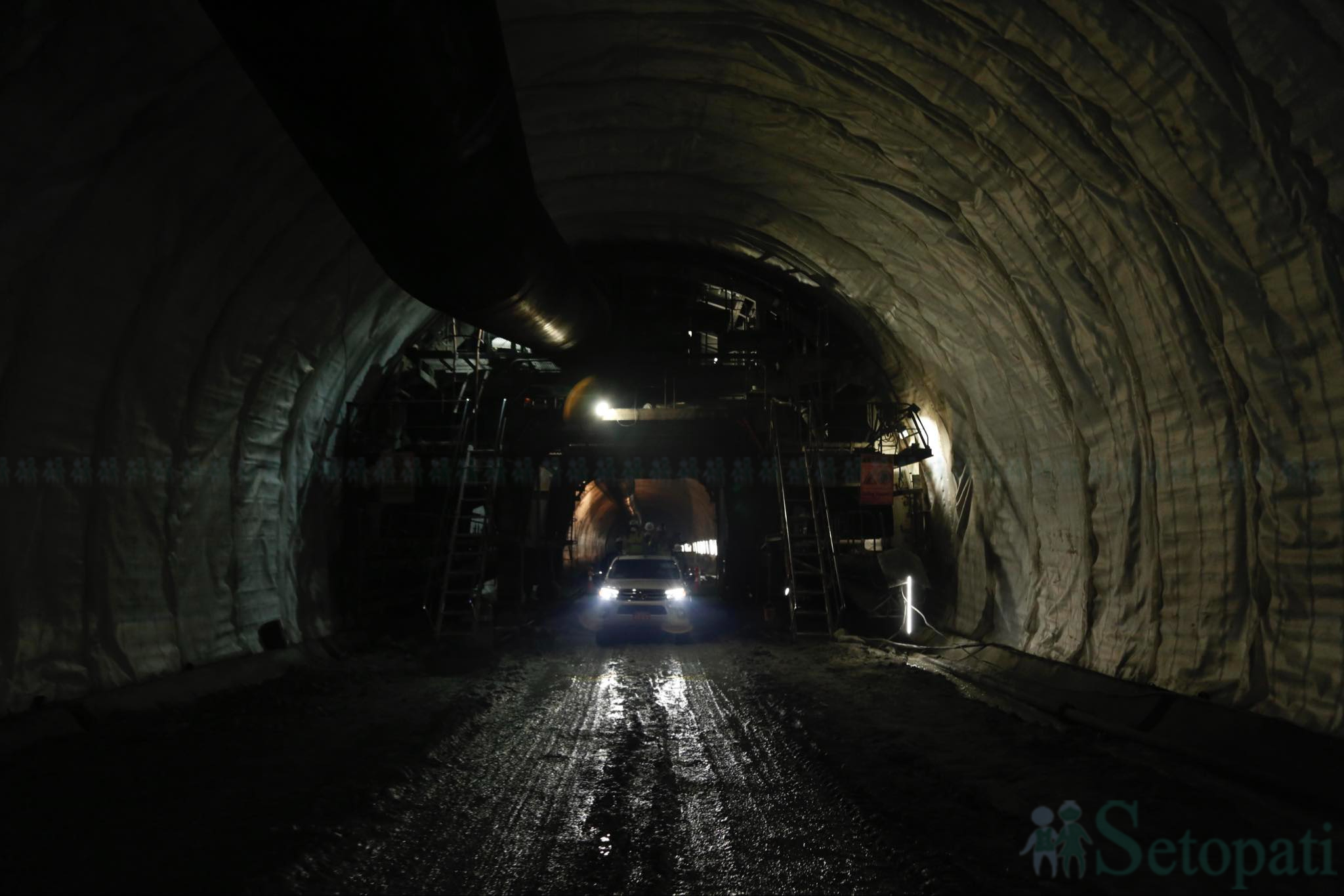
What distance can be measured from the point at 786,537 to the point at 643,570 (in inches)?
112

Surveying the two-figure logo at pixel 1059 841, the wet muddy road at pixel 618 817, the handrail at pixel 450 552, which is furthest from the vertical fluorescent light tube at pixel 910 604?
the two-figure logo at pixel 1059 841

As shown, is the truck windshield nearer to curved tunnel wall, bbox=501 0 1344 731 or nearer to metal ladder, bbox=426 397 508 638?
metal ladder, bbox=426 397 508 638

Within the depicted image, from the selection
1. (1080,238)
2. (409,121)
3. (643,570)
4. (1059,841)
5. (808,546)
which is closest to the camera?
(1059,841)

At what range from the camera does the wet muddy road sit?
13.3 feet

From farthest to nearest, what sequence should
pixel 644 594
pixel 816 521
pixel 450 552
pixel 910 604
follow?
pixel 816 521, pixel 644 594, pixel 450 552, pixel 910 604

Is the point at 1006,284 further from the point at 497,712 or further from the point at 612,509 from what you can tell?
the point at 612,509

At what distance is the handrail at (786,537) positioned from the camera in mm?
14203

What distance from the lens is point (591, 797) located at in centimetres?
542

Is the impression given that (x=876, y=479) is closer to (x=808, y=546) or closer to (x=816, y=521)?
(x=816, y=521)

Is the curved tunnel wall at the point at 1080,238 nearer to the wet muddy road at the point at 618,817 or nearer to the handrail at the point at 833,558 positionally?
the handrail at the point at 833,558

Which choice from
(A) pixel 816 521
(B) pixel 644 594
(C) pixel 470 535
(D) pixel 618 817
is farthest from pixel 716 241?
(D) pixel 618 817

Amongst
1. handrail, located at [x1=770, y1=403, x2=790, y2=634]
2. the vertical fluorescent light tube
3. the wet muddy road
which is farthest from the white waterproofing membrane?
the wet muddy road

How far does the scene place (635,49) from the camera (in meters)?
8.95

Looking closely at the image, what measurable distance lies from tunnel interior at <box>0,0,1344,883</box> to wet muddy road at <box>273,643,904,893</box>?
6.72ft
